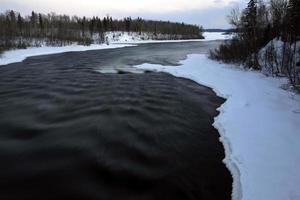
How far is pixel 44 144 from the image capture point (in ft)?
24.9

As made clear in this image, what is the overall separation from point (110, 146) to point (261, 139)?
4102mm

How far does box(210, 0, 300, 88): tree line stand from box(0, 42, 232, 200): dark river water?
21.4 feet

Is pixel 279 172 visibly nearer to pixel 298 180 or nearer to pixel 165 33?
pixel 298 180

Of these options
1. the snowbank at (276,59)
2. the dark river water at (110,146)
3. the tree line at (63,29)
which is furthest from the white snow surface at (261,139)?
the tree line at (63,29)

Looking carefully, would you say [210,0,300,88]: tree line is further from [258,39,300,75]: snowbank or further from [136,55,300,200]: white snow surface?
[136,55,300,200]: white snow surface

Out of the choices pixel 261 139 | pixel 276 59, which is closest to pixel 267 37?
pixel 276 59

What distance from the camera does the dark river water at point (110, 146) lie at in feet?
18.4

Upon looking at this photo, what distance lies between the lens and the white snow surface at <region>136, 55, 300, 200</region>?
18.0ft

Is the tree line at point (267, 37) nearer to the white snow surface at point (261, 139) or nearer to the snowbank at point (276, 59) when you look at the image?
the snowbank at point (276, 59)

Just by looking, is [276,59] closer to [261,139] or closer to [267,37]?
[267,37]

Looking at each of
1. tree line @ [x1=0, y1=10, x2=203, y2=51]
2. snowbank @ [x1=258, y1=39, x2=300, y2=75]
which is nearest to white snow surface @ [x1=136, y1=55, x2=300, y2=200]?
snowbank @ [x1=258, y1=39, x2=300, y2=75]

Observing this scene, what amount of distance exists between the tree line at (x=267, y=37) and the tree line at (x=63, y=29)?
28776 mm

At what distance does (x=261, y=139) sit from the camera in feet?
25.2

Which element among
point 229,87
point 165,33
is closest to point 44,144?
point 229,87
